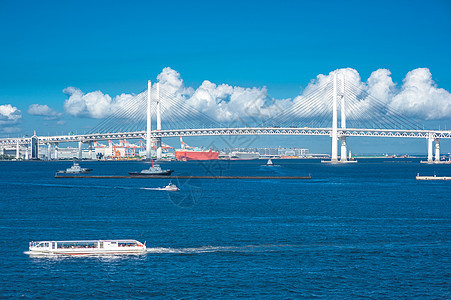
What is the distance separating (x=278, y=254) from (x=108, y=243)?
7336 mm

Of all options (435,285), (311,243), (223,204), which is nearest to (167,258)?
(311,243)

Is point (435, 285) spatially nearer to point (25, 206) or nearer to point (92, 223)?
point (92, 223)

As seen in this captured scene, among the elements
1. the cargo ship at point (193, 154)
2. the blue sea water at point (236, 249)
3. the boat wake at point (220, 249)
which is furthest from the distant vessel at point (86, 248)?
the cargo ship at point (193, 154)

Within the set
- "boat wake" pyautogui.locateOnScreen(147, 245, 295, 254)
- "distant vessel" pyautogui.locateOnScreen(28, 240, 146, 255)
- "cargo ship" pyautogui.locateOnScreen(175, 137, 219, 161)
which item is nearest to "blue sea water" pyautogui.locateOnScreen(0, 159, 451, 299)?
"boat wake" pyautogui.locateOnScreen(147, 245, 295, 254)

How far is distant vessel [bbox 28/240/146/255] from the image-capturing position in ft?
70.4

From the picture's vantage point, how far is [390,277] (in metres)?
18.4

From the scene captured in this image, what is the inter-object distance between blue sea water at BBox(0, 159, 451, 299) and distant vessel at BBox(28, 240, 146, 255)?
0.61m

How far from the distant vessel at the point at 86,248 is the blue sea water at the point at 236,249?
0.61 meters

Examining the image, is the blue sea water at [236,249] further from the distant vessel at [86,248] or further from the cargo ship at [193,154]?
the cargo ship at [193,154]

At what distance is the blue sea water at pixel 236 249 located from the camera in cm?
1719

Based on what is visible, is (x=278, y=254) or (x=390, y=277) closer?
(x=390, y=277)

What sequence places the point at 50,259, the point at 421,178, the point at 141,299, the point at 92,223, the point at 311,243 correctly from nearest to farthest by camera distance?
the point at 141,299, the point at 50,259, the point at 311,243, the point at 92,223, the point at 421,178

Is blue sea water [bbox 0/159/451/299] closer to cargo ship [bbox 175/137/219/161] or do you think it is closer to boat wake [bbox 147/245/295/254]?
boat wake [bbox 147/245/295/254]

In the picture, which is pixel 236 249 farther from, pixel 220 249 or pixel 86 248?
pixel 86 248
